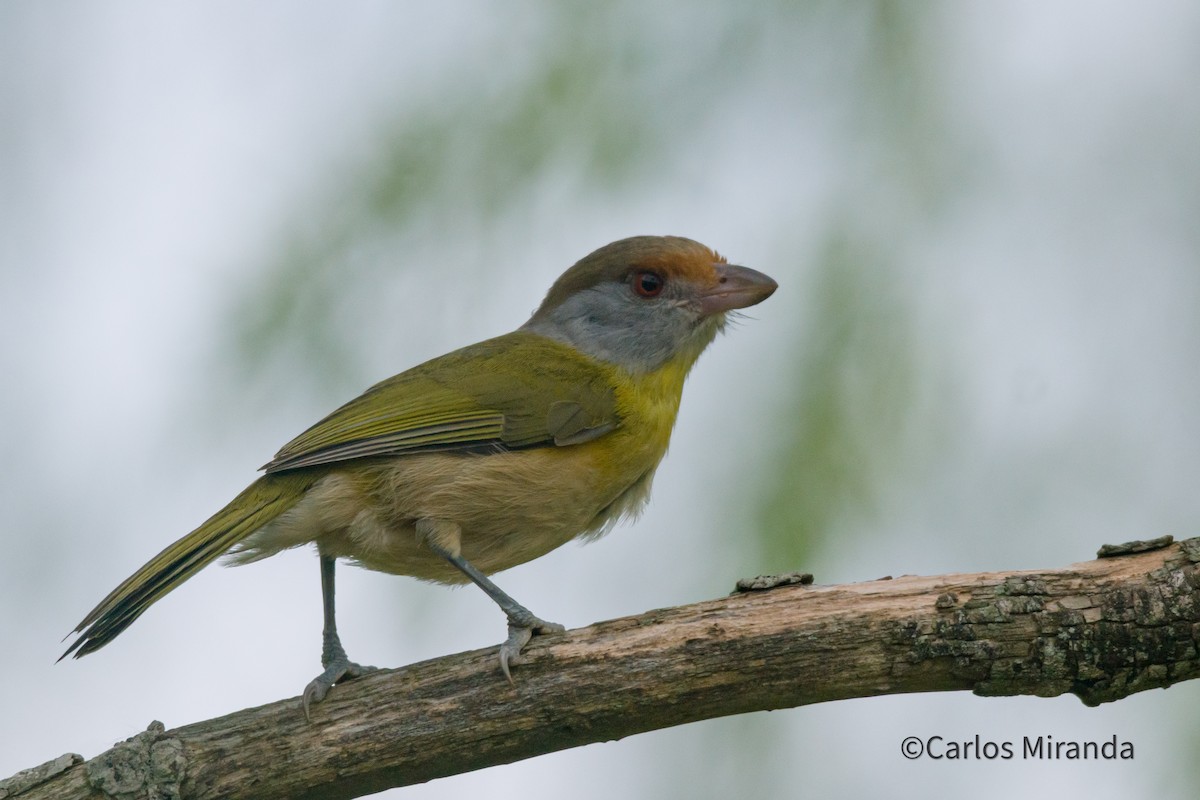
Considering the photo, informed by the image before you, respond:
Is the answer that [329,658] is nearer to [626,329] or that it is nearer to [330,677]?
[330,677]

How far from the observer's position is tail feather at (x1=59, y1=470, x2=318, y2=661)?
3.79m

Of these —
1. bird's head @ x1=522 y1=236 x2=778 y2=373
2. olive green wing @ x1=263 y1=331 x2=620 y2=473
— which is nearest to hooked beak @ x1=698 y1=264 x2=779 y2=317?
bird's head @ x1=522 y1=236 x2=778 y2=373

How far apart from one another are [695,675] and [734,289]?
2074 mm

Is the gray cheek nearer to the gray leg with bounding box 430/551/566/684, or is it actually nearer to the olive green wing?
the olive green wing

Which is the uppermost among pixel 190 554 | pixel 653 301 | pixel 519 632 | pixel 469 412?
pixel 653 301

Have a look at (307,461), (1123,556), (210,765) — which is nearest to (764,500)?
(1123,556)

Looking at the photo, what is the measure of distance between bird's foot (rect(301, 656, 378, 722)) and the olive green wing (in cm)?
75

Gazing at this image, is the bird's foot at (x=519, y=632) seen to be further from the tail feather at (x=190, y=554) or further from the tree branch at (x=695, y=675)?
the tail feather at (x=190, y=554)

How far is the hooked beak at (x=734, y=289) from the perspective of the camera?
15.8ft

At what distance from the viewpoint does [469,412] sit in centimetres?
457

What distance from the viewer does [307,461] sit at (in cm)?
422

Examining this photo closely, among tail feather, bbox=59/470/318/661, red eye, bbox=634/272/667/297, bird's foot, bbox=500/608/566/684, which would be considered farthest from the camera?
red eye, bbox=634/272/667/297

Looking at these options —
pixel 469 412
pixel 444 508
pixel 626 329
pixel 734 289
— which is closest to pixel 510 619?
pixel 444 508

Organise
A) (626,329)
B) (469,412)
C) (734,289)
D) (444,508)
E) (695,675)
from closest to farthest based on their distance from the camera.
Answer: (695,675)
(444,508)
(469,412)
(734,289)
(626,329)
